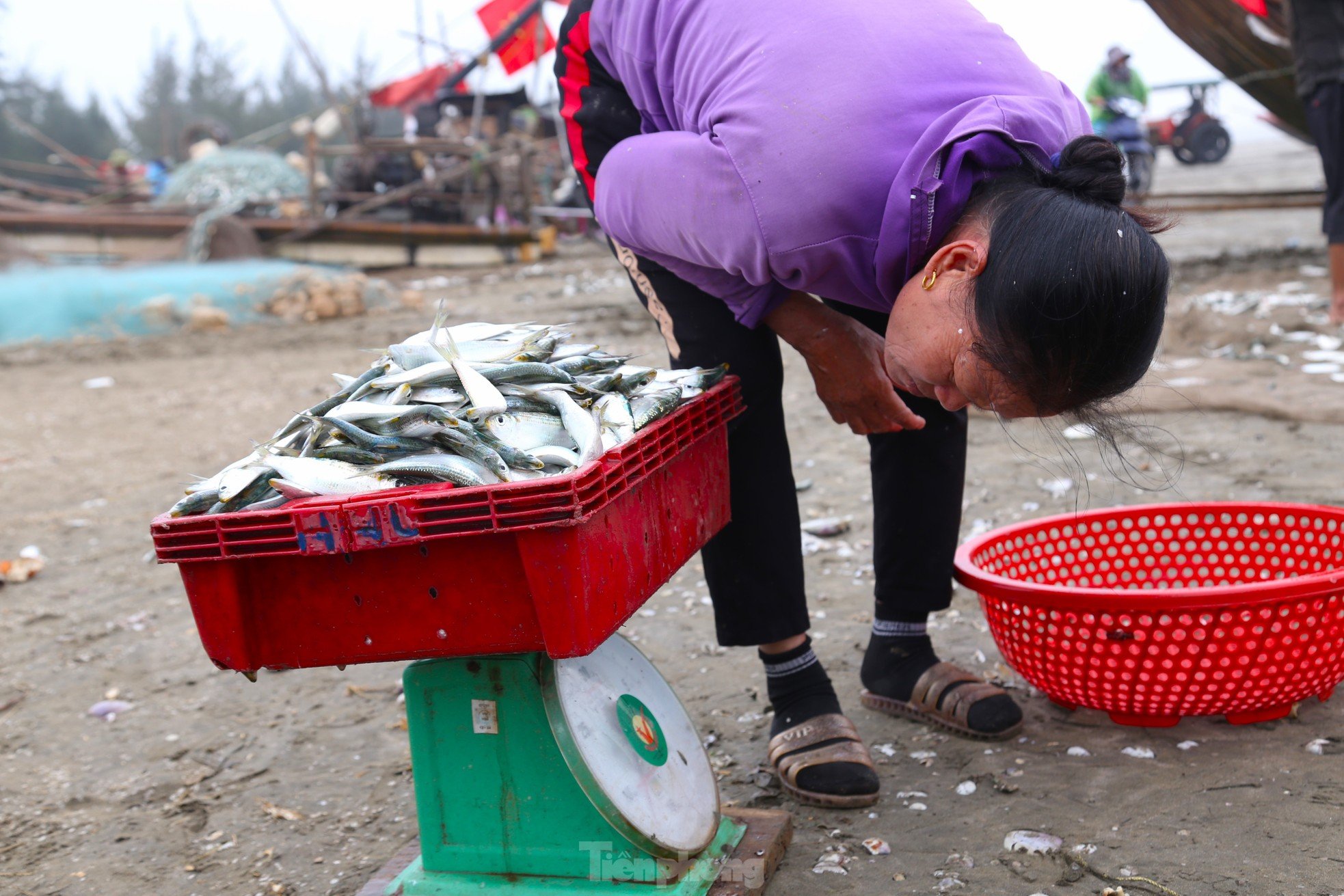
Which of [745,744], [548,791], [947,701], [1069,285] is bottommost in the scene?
[745,744]

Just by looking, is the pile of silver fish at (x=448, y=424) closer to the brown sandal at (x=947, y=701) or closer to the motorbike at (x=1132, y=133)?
the brown sandal at (x=947, y=701)

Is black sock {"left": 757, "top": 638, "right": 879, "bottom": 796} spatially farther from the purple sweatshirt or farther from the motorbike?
the motorbike

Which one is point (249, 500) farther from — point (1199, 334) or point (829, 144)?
point (1199, 334)

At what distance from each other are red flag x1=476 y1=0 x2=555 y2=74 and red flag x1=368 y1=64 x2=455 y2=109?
21.3 feet

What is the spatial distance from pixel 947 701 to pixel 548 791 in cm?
94

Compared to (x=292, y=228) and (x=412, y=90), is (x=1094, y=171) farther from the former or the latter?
(x=412, y=90)

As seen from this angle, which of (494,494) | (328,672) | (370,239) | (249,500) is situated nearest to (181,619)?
(328,672)

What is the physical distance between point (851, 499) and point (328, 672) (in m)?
1.80

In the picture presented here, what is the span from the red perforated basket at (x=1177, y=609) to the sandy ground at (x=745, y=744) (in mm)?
101

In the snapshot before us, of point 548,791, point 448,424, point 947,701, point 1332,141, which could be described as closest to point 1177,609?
point 947,701

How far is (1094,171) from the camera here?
4.71 ft

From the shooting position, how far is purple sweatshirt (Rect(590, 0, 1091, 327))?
1.44 metres

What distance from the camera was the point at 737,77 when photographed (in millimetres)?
1552

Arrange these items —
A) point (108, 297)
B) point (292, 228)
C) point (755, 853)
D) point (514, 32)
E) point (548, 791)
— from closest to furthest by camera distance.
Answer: point (548, 791), point (755, 853), point (108, 297), point (292, 228), point (514, 32)
